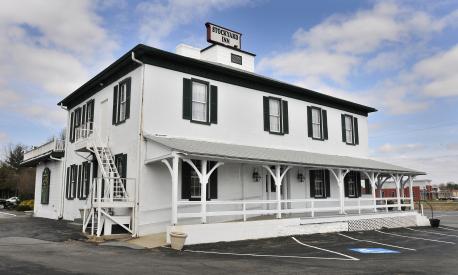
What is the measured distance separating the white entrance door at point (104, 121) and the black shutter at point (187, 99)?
13.3 feet

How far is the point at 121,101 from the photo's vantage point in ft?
55.1

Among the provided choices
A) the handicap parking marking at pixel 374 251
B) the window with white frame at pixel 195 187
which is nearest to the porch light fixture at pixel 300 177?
the window with white frame at pixel 195 187

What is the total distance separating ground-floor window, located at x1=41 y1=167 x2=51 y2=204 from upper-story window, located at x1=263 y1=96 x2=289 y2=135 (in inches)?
557

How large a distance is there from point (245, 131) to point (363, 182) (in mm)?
9881

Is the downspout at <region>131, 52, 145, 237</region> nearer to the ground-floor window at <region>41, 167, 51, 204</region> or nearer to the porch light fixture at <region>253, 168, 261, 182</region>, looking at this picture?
the porch light fixture at <region>253, 168, 261, 182</region>

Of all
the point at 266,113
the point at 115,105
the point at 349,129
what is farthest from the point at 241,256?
the point at 349,129

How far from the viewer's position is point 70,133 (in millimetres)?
22312

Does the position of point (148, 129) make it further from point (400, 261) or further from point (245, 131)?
point (400, 261)

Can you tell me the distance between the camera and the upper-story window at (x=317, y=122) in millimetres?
21453

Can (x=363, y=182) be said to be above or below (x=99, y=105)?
below

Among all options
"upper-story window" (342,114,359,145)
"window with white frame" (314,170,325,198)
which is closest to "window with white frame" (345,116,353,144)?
"upper-story window" (342,114,359,145)

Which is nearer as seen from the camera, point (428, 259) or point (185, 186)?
point (428, 259)

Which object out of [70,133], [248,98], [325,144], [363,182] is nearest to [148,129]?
[248,98]

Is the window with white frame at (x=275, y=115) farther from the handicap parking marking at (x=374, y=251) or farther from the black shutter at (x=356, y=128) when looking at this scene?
the handicap parking marking at (x=374, y=251)
